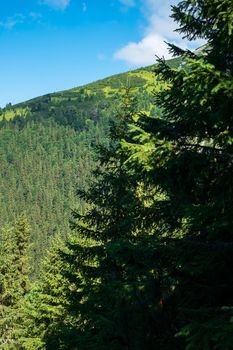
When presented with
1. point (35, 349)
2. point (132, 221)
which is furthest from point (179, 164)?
point (35, 349)

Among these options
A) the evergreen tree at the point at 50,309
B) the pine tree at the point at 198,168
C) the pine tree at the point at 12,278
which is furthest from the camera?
the pine tree at the point at 12,278

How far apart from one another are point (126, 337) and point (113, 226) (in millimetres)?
6395

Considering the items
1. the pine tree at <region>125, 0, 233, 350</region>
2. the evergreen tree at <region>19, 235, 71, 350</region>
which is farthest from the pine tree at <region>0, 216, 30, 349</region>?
the pine tree at <region>125, 0, 233, 350</region>

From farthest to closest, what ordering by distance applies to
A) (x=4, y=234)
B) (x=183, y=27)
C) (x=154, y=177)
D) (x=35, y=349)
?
(x=4, y=234), (x=35, y=349), (x=183, y=27), (x=154, y=177)

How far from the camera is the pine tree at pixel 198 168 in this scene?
17.7ft

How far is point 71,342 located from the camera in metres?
9.84

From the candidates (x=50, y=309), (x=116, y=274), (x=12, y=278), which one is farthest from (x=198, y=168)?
(x=12, y=278)

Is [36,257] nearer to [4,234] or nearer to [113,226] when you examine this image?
[4,234]

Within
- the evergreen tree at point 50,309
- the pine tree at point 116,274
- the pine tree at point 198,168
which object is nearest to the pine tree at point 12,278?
the evergreen tree at point 50,309

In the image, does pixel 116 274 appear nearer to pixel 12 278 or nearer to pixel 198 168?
pixel 198 168

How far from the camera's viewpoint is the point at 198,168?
20.6 feet

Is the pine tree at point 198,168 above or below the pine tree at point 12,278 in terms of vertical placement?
below

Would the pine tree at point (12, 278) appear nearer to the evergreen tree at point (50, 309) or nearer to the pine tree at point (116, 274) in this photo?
the evergreen tree at point (50, 309)

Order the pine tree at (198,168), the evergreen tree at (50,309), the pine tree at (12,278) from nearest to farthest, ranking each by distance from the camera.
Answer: the pine tree at (198,168)
the evergreen tree at (50,309)
the pine tree at (12,278)
